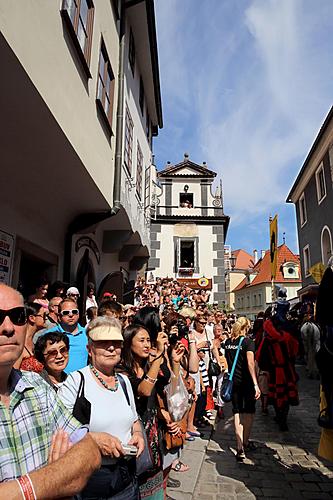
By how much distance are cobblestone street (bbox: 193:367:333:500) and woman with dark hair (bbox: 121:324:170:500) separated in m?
1.53

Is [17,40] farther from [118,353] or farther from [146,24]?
[146,24]

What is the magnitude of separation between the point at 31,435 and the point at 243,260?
7805 cm

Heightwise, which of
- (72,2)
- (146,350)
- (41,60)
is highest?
(72,2)

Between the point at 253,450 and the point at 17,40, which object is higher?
the point at 17,40

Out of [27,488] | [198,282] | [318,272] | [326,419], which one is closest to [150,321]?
[326,419]

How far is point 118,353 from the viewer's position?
238cm

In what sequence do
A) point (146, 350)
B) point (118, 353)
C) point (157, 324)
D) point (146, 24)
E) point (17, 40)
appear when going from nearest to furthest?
point (118, 353) → point (146, 350) → point (17, 40) → point (157, 324) → point (146, 24)

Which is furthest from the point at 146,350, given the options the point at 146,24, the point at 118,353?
the point at 146,24

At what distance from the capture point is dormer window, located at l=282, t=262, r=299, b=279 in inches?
1815

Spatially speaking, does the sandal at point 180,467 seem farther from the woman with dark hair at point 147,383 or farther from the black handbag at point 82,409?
the black handbag at point 82,409

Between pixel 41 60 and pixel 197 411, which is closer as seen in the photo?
pixel 41 60

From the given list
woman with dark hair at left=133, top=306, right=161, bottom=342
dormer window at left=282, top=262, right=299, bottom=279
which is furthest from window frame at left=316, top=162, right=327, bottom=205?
dormer window at left=282, top=262, right=299, bottom=279

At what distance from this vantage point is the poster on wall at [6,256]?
16.8ft

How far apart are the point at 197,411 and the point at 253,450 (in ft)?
4.31
